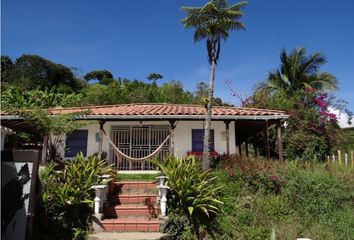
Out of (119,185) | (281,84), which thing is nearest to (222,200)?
(119,185)

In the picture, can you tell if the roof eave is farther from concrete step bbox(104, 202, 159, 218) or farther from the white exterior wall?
concrete step bbox(104, 202, 159, 218)

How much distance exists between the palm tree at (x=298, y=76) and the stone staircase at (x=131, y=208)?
50.5ft

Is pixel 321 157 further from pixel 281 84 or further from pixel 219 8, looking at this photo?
pixel 219 8

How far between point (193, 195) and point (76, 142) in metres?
8.07

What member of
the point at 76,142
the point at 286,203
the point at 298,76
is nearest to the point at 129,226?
the point at 286,203

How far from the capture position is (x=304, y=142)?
61.9 ft

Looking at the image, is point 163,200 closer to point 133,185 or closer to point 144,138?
point 133,185

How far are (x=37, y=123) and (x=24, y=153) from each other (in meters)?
3.38

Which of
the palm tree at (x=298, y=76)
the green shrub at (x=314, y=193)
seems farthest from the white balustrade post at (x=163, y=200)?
the palm tree at (x=298, y=76)

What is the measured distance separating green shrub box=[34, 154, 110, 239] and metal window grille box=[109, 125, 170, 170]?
5.67 meters

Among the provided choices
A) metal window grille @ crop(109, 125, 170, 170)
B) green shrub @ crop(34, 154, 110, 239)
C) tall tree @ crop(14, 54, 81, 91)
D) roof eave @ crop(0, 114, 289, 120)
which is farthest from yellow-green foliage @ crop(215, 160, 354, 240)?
tall tree @ crop(14, 54, 81, 91)

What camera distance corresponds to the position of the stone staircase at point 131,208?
360 inches

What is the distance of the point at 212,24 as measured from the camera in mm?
11336

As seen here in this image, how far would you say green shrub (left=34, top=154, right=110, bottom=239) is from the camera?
8.62 meters
